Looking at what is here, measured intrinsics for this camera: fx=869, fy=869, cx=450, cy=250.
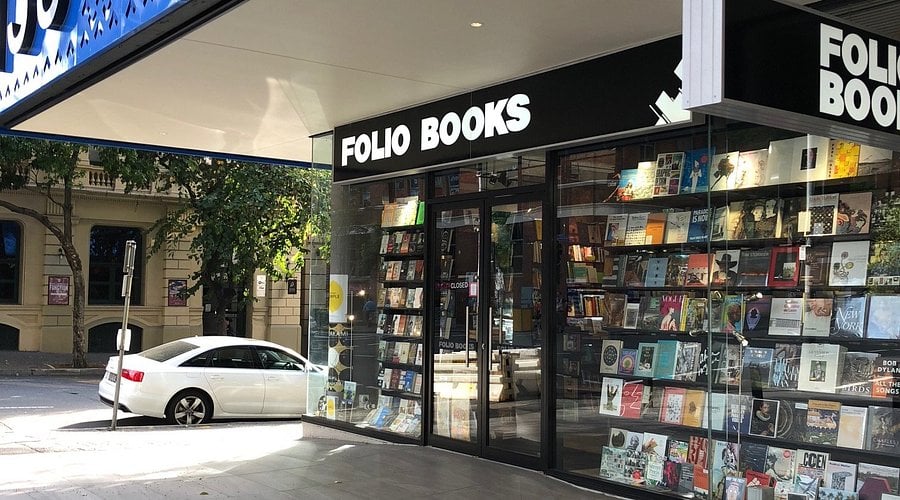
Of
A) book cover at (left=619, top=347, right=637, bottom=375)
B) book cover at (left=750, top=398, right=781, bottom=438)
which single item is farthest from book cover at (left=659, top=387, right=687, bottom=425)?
book cover at (left=750, top=398, right=781, bottom=438)

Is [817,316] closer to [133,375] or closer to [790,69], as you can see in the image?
[790,69]

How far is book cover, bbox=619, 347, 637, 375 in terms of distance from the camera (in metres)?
7.33

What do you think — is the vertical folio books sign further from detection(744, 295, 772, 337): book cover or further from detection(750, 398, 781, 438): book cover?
detection(750, 398, 781, 438): book cover

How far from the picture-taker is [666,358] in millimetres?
7109

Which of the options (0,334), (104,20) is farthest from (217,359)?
(0,334)

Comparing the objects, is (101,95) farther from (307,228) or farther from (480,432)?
(307,228)

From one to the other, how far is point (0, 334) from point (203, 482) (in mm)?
20210

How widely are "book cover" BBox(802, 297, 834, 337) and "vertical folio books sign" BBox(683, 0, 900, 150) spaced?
1.90m

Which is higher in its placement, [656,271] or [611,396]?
[656,271]

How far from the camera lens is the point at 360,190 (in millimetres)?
10531

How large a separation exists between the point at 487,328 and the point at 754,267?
3070 mm

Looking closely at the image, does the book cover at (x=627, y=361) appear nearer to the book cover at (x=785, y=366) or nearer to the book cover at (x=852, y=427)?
the book cover at (x=785, y=366)

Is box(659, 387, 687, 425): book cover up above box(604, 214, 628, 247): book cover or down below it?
below

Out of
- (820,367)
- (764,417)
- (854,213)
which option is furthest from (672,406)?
(854,213)
